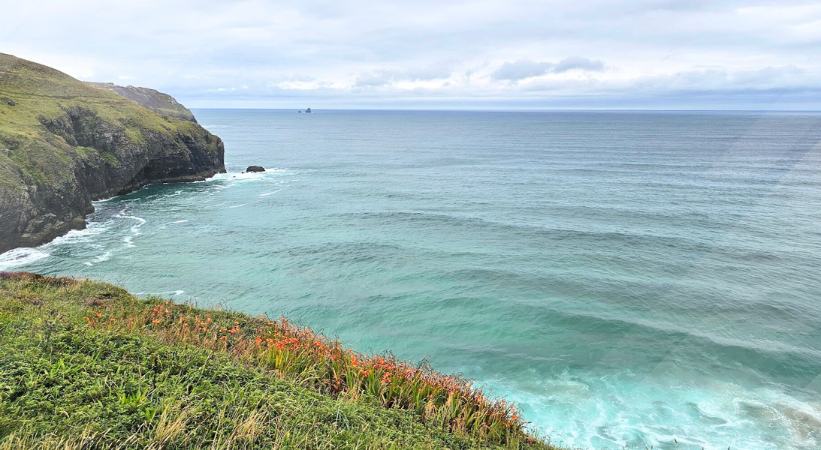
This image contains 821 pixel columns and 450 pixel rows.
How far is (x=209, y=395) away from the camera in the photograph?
10.6m

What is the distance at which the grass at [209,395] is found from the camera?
29.6ft

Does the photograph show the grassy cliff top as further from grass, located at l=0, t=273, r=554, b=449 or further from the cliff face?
grass, located at l=0, t=273, r=554, b=449

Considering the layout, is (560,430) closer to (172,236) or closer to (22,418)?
(22,418)

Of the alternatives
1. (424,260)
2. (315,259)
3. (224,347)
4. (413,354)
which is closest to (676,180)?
(424,260)

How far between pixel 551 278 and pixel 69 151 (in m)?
59.9

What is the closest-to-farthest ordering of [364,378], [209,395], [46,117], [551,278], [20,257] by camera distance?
[209,395], [364,378], [551,278], [20,257], [46,117]

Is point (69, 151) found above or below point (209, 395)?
above

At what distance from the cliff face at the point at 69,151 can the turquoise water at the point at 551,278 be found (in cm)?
317

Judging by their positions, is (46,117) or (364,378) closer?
(364,378)

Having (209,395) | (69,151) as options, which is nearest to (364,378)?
(209,395)

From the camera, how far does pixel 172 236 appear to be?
1961 inches

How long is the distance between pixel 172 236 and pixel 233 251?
937 cm

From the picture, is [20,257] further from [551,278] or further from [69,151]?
[551,278]

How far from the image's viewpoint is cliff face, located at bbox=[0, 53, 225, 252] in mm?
48031
